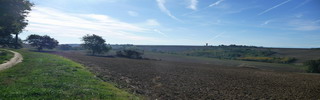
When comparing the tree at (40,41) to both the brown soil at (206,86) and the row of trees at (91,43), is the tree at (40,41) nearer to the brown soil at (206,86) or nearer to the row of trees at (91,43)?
the row of trees at (91,43)

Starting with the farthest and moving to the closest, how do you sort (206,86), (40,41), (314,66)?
(40,41) → (314,66) → (206,86)

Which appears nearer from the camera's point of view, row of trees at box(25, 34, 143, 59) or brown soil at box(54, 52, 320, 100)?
brown soil at box(54, 52, 320, 100)

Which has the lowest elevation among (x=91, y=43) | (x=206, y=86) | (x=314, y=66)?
(x=314, y=66)

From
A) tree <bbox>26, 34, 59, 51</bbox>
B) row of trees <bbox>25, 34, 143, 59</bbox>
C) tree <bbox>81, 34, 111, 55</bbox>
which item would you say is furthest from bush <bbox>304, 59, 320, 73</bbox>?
tree <bbox>26, 34, 59, 51</bbox>

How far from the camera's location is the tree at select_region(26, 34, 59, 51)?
7844cm

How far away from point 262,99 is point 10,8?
21.6 metres

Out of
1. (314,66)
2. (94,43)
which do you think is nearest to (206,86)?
(314,66)

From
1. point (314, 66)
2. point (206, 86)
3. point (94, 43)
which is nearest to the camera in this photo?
point (206, 86)

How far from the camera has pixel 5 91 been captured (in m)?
7.08

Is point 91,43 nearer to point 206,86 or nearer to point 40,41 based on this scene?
point 40,41

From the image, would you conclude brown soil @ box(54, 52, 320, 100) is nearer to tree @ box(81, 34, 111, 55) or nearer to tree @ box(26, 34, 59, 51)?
tree @ box(81, 34, 111, 55)

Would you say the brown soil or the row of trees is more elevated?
the row of trees

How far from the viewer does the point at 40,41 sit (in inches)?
3152

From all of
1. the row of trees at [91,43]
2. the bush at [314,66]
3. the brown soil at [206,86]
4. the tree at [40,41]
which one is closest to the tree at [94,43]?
the row of trees at [91,43]
